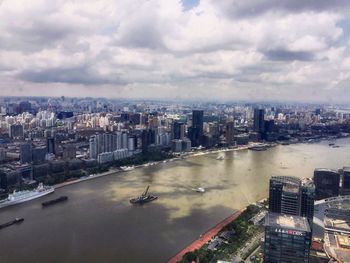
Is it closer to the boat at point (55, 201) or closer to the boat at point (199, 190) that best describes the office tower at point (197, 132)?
the boat at point (199, 190)


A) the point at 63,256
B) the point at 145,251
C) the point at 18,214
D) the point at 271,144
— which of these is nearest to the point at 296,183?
the point at 145,251

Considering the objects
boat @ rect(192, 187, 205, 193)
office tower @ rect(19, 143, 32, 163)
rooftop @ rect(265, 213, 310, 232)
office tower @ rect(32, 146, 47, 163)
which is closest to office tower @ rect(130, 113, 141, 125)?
office tower @ rect(32, 146, 47, 163)

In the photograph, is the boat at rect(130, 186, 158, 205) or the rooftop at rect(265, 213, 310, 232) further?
the boat at rect(130, 186, 158, 205)

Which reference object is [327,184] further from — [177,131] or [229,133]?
[177,131]

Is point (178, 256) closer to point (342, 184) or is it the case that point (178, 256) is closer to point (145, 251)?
point (145, 251)

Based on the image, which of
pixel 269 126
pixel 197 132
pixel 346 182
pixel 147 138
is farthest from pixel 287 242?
pixel 269 126

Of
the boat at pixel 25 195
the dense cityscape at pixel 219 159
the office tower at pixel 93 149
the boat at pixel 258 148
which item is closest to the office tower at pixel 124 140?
the dense cityscape at pixel 219 159

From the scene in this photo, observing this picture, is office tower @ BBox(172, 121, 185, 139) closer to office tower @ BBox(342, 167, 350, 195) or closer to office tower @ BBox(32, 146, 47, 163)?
office tower @ BBox(32, 146, 47, 163)
